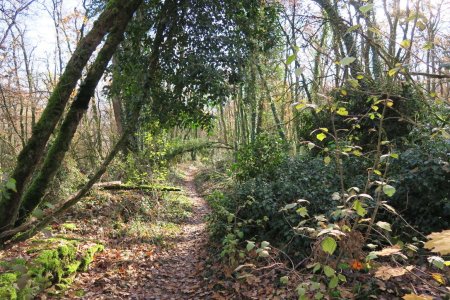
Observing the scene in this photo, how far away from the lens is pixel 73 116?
4.72m

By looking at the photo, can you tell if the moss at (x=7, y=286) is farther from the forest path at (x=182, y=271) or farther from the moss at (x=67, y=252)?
the forest path at (x=182, y=271)

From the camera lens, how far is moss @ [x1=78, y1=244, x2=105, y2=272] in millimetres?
5925

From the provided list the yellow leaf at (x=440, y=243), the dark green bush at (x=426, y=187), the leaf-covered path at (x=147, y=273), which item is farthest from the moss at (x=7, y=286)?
the dark green bush at (x=426, y=187)

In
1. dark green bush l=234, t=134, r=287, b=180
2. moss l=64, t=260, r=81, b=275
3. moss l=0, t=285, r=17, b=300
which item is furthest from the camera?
dark green bush l=234, t=134, r=287, b=180

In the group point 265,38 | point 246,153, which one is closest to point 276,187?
point 246,153

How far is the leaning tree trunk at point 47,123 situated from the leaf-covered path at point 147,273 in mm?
1833

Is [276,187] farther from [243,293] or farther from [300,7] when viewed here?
A: [300,7]

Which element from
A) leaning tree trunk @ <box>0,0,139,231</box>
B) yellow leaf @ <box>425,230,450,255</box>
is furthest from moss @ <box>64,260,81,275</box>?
yellow leaf @ <box>425,230,450,255</box>

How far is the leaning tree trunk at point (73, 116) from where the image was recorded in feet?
15.4

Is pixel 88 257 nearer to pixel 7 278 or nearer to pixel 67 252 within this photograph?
pixel 67 252

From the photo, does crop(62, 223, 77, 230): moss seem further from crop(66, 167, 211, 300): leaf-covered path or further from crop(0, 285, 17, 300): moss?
crop(0, 285, 17, 300): moss

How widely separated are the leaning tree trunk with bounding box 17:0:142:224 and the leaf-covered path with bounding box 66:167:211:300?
1.70 metres

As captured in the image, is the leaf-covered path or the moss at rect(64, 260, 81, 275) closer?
the leaf-covered path

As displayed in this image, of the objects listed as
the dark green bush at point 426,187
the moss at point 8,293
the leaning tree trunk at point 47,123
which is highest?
the leaning tree trunk at point 47,123
